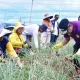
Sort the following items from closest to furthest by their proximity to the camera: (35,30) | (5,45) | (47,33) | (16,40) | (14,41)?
(5,45) < (14,41) < (16,40) < (35,30) < (47,33)

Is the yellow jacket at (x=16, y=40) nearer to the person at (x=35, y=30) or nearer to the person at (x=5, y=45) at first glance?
the person at (x=35, y=30)

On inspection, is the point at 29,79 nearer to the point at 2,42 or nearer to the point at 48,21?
the point at 2,42

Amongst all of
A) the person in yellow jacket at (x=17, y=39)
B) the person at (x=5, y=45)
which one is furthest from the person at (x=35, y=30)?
the person at (x=5, y=45)

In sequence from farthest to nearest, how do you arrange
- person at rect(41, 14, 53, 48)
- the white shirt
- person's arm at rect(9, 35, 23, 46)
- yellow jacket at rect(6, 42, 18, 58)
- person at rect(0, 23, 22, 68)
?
person at rect(41, 14, 53, 48)
the white shirt
person's arm at rect(9, 35, 23, 46)
yellow jacket at rect(6, 42, 18, 58)
person at rect(0, 23, 22, 68)

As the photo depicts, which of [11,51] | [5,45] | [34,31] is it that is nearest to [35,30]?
[34,31]

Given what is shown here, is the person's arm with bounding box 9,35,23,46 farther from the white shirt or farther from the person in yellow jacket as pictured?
the white shirt

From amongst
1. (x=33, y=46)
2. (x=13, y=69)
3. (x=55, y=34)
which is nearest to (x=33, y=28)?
(x=33, y=46)

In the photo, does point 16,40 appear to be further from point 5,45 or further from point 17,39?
point 5,45

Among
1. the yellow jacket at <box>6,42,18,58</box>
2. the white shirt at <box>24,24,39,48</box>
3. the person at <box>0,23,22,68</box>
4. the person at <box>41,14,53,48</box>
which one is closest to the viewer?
the person at <box>0,23,22,68</box>

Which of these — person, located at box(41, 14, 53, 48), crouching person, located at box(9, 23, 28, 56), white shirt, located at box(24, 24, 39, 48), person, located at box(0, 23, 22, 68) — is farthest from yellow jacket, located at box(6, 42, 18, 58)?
person, located at box(41, 14, 53, 48)

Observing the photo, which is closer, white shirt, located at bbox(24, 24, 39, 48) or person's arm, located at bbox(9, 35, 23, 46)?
person's arm, located at bbox(9, 35, 23, 46)

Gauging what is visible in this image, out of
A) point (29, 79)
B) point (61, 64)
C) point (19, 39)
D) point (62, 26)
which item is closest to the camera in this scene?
point (29, 79)

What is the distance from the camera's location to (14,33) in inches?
255

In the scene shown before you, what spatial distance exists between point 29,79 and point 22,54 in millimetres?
2426
